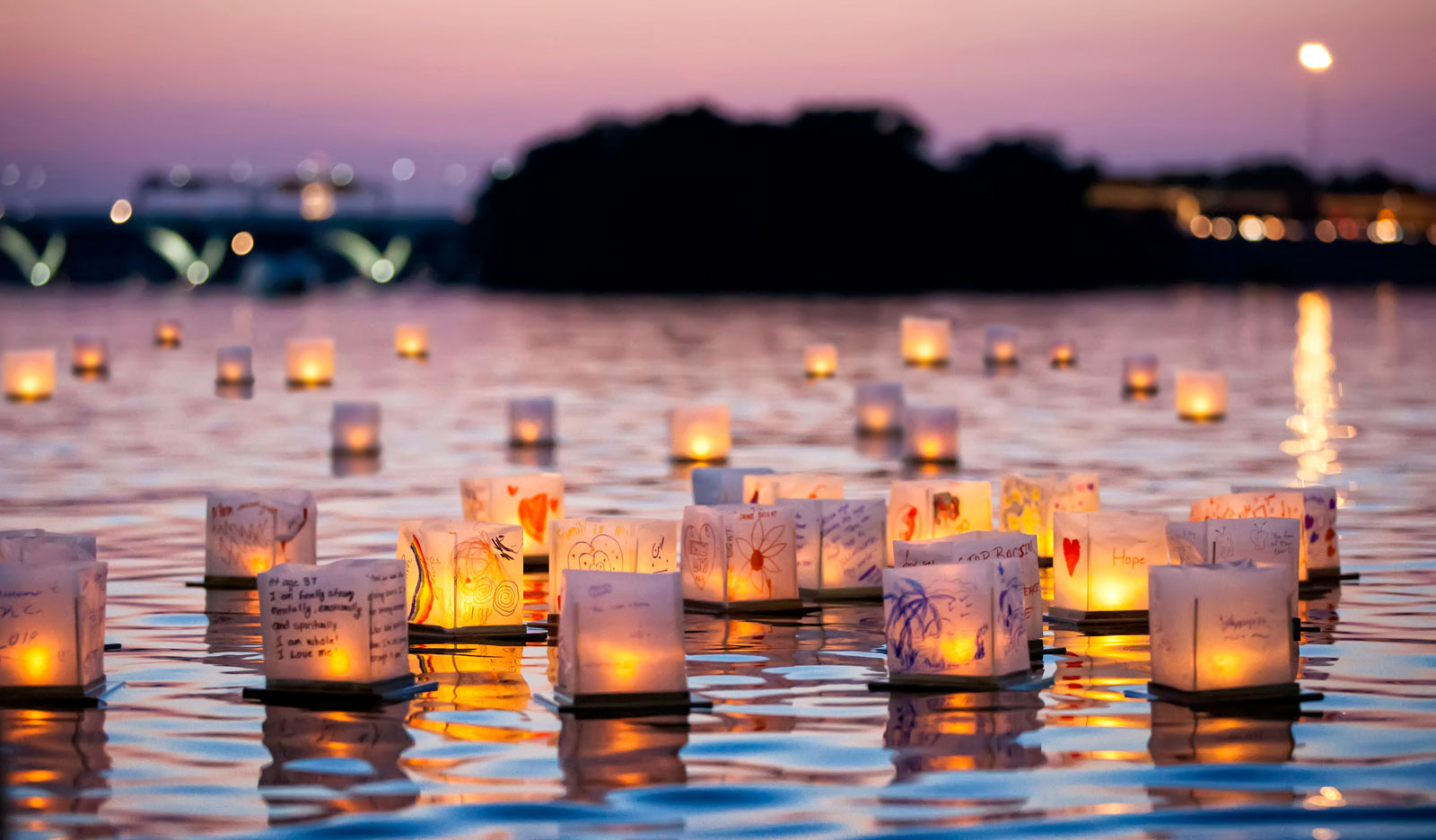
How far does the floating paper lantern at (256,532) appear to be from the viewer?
14148 mm

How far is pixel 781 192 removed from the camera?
142 metres

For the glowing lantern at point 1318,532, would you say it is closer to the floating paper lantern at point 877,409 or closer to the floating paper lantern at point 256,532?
the floating paper lantern at point 256,532

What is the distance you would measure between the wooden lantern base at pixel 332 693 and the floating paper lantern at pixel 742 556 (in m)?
3.05

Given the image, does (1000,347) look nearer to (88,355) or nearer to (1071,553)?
(88,355)

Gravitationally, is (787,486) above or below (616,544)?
above

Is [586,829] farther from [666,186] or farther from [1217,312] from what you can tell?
[666,186]

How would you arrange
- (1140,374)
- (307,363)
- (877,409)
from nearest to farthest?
1. (877,409)
2. (1140,374)
3. (307,363)

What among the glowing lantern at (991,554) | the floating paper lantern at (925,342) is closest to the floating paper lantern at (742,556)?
the glowing lantern at (991,554)

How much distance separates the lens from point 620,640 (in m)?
10.3

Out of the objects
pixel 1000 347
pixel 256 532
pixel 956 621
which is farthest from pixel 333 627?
pixel 1000 347

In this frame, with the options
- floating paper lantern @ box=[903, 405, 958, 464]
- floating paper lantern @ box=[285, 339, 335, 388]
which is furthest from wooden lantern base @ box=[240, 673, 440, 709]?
floating paper lantern @ box=[285, 339, 335, 388]

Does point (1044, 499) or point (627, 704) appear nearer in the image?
point (627, 704)

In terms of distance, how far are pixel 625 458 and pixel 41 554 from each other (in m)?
13.1

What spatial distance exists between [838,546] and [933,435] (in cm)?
987
